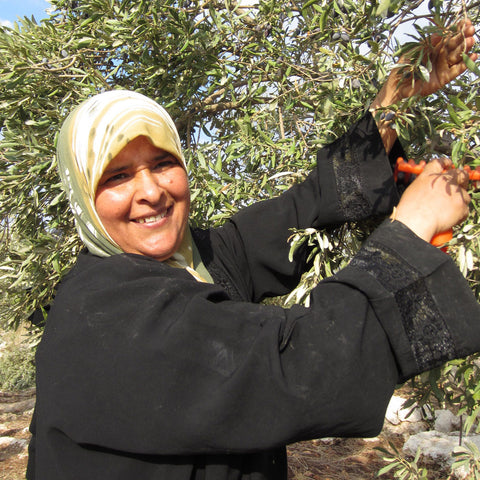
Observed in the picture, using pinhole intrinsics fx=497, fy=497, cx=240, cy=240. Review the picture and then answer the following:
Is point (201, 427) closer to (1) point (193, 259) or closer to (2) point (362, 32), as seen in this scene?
(1) point (193, 259)

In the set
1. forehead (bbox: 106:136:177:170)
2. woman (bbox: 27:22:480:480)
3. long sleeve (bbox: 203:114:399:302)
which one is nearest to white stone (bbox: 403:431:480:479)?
long sleeve (bbox: 203:114:399:302)

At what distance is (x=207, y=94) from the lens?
110 inches

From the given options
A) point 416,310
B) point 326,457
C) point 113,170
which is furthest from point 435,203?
point 326,457

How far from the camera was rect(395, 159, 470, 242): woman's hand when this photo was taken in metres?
1.36

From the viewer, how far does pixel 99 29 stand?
292 centimetres

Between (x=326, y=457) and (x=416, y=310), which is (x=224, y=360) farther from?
(x=326, y=457)

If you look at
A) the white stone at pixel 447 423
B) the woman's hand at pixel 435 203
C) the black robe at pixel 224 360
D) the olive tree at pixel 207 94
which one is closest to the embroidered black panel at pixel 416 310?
the black robe at pixel 224 360

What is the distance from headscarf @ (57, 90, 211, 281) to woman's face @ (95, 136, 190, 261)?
0.03m

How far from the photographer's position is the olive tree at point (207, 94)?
1869 millimetres

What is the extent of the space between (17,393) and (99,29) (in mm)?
7371

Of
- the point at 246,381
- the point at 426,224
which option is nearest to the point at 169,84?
the point at 426,224

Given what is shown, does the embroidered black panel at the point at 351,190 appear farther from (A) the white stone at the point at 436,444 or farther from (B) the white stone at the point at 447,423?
(B) the white stone at the point at 447,423

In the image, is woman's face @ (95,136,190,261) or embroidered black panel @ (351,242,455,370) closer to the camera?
embroidered black panel @ (351,242,455,370)

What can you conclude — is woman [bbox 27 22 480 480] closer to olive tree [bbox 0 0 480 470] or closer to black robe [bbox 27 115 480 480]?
black robe [bbox 27 115 480 480]
